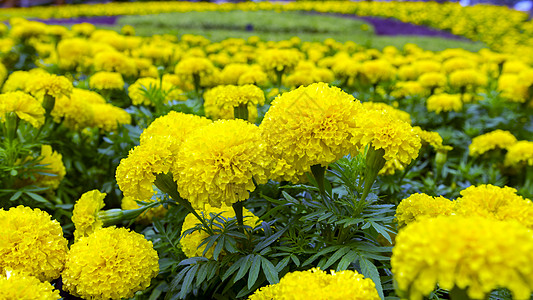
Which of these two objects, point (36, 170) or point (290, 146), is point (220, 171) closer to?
point (290, 146)

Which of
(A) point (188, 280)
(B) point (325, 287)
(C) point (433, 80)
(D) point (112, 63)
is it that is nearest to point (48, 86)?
(D) point (112, 63)

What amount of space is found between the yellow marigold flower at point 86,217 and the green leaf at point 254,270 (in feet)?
2.09

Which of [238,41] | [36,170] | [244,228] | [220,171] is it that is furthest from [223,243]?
[238,41]

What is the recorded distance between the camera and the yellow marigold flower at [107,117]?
2115 mm

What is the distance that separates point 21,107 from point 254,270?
132 cm

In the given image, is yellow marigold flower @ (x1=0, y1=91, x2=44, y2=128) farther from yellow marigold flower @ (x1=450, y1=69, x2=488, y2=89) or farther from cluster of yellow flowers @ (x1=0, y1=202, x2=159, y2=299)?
yellow marigold flower @ (x1=450, y1=69, x2=488, y2=89)

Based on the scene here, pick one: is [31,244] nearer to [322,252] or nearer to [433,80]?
[322,252]

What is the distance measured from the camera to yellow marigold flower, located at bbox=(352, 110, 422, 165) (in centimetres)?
106

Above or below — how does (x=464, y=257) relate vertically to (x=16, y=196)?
above

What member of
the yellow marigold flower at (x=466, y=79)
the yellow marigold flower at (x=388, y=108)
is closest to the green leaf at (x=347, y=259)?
the yellow marigold flower at (x=388, y=108)

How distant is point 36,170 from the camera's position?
183 centimetres

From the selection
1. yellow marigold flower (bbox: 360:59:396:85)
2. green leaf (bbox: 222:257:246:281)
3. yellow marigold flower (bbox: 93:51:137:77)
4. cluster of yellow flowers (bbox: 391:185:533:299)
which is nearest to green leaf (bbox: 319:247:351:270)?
green leaf (bbox: 222:257:246:281)

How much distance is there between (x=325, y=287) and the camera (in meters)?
0.86

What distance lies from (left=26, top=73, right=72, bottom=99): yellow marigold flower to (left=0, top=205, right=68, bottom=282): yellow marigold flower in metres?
0.75
